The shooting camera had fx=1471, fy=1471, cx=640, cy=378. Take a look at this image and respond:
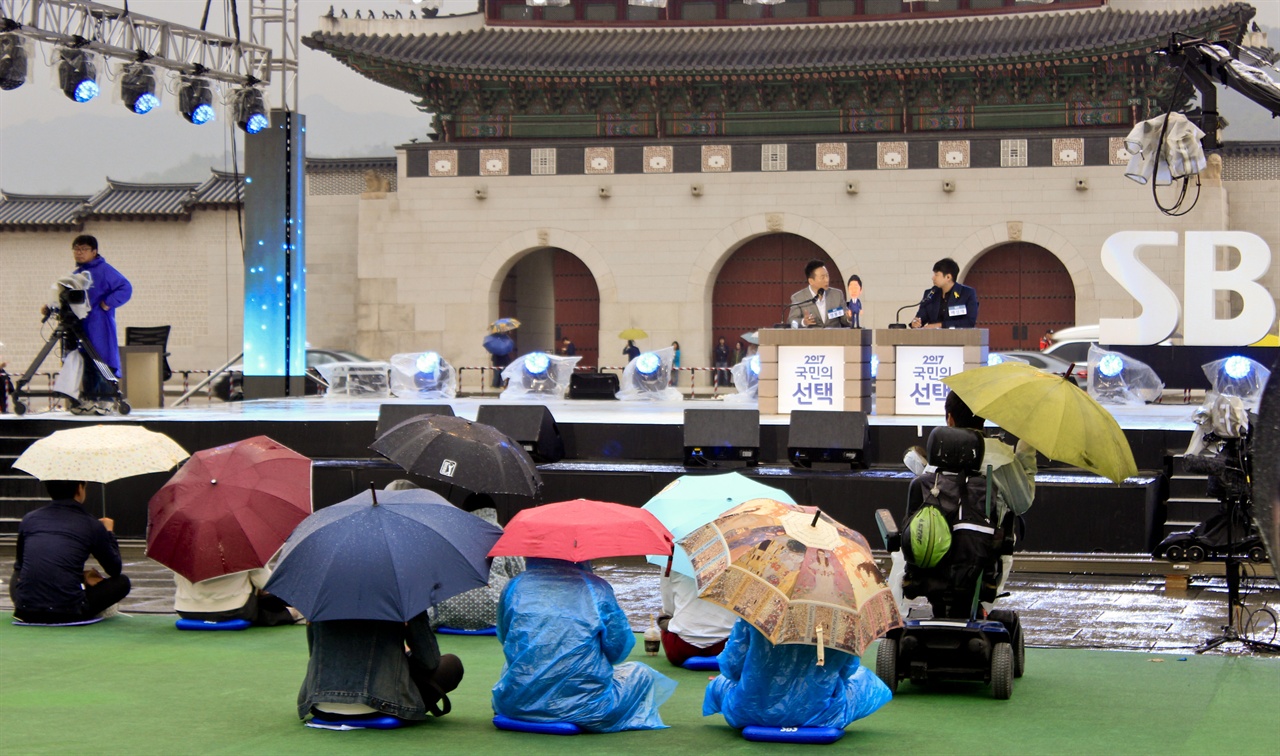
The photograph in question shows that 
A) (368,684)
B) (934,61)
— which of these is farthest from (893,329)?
(934,61)

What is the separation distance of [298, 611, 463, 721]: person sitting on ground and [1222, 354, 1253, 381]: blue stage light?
12797 millimetres

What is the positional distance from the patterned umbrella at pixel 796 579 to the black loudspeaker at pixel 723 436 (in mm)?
6572

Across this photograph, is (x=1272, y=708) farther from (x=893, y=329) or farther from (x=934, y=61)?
(x=934, y=61)

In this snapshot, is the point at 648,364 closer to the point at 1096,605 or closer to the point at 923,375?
the point at 923,375

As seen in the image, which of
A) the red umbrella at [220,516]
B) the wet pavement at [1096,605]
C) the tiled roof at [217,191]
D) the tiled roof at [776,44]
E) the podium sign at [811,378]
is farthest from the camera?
the tiled roof at [217,191]

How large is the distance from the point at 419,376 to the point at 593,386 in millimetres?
2622

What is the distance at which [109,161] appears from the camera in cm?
4809

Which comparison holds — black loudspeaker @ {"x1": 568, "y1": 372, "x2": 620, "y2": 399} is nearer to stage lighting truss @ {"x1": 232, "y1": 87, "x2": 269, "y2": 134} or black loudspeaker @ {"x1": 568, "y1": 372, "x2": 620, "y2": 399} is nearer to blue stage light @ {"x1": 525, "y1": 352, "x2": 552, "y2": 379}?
blue stage light @ {"x1": 525, "y1": 352, "x2": 552, "y2": 379}

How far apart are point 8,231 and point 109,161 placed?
15586 millimetres

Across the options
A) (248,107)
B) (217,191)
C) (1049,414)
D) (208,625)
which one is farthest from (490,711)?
(217,191)

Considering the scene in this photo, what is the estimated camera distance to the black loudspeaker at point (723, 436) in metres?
12.7

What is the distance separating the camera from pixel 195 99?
59.6ft

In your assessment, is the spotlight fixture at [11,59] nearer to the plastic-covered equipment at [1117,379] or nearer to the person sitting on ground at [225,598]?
the person sitting on ground at [225,598]

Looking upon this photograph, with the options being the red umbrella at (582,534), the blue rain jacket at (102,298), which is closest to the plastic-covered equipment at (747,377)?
the blue rain jacket at (102,298)
